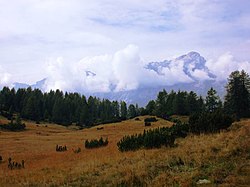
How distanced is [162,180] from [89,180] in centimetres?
310

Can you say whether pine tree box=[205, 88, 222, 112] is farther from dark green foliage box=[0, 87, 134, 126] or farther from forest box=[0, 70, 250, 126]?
dark green foliage box=[0, 87, 134, 126]

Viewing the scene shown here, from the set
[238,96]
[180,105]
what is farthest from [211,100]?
[238,96]

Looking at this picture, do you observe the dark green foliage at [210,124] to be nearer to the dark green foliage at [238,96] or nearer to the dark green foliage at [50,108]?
the dark green foliage at [238,96]

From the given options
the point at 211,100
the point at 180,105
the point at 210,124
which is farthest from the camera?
the point at 211,100

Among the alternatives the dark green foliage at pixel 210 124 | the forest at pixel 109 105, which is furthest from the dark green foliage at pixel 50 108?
the dark green foliage at pixel 210 124

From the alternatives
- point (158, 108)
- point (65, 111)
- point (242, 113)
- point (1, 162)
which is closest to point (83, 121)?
point (65, 111)

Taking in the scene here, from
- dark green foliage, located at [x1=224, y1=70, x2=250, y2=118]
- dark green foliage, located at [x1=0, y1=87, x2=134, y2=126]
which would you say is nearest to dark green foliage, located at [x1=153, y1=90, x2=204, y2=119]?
dark green foliage, located at [x1=0, y1=87, x2=134, y2=126]

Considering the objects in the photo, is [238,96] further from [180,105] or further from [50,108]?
[50,108]

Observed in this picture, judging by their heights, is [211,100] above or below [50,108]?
above

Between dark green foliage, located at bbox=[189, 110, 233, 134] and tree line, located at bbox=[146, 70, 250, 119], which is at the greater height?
tree line, located at bbox=[146, 70, 250, 119]

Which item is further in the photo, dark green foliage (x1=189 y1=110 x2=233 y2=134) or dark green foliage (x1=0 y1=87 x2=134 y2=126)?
dark green foliage (x1=0 y1=87 x2=134 y2=126)

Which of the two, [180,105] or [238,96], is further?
[180,105]

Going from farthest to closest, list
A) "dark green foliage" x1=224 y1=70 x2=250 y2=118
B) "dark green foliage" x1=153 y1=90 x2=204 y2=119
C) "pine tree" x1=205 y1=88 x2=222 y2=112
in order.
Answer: "pine tree" x1=205 y1=88 x2=222 y2=112
"dark green foliage" x1=153 y1=90 x2=204 y2=119
"dark green foliage" x1=224 y1=70 x2=250 y2=118

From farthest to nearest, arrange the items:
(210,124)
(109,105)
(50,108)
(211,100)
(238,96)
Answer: (109,105) → (50,108) → (211,100) → (238,96) → (210,124)
